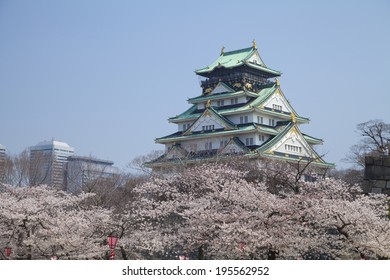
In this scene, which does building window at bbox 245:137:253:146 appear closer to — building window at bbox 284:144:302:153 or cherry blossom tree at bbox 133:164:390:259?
building window at bbox 284:144:302:153

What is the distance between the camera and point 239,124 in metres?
14.2

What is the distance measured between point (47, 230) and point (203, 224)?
80.4 inches

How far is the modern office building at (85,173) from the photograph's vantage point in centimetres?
997

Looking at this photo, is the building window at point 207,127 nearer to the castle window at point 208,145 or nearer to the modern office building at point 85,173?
the castle window at point 208,145

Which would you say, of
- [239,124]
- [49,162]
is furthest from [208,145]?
[49,162]

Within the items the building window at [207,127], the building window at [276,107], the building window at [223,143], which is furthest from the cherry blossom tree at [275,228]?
→ the building window at [276,107]

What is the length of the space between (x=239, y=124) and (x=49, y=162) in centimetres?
574

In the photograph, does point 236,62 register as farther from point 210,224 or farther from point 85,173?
point 210,224

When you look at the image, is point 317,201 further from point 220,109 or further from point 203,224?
point 220,109

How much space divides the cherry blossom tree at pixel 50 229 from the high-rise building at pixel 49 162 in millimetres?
442

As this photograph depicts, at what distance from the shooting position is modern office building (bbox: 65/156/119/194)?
392 inches
